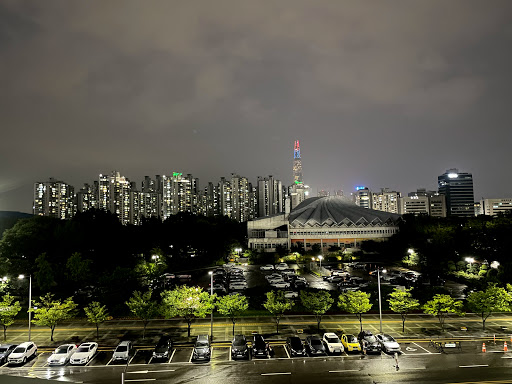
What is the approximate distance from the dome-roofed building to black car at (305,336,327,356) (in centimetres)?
5535

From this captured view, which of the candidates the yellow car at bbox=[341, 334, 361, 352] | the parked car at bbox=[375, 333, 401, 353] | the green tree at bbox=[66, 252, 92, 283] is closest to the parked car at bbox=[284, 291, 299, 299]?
the yellow car at bbox=[341, 334, 361, 352]

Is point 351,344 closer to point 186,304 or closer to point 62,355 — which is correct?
point 186,304

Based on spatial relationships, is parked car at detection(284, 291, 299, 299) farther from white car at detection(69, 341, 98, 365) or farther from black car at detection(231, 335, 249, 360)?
white car at detection(69, 341, 98, 365)

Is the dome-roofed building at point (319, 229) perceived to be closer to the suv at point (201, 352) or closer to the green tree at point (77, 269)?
the green tree at point (77, 269)

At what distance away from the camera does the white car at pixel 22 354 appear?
21267mm

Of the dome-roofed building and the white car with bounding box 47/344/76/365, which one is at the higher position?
the dome-roofed building

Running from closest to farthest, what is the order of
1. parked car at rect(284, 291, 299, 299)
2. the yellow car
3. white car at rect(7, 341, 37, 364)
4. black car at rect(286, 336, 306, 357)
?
1. white car at rect(7, 341, 37, 364)
2. black car at rect(286, 336, 306, 357)
3. the yellow car
4. parked car at rect(284, 291, 299, 299)

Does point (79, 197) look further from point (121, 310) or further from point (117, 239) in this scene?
point (121, 310)

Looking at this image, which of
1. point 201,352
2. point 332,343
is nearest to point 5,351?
point 201,352

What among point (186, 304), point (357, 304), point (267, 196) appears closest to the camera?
point (186, 304)

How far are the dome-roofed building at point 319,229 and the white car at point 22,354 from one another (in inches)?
2317

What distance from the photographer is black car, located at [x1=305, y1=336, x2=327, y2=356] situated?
22.3 metres

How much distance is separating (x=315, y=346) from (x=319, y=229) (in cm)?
6213

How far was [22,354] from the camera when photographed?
21.5 metres
